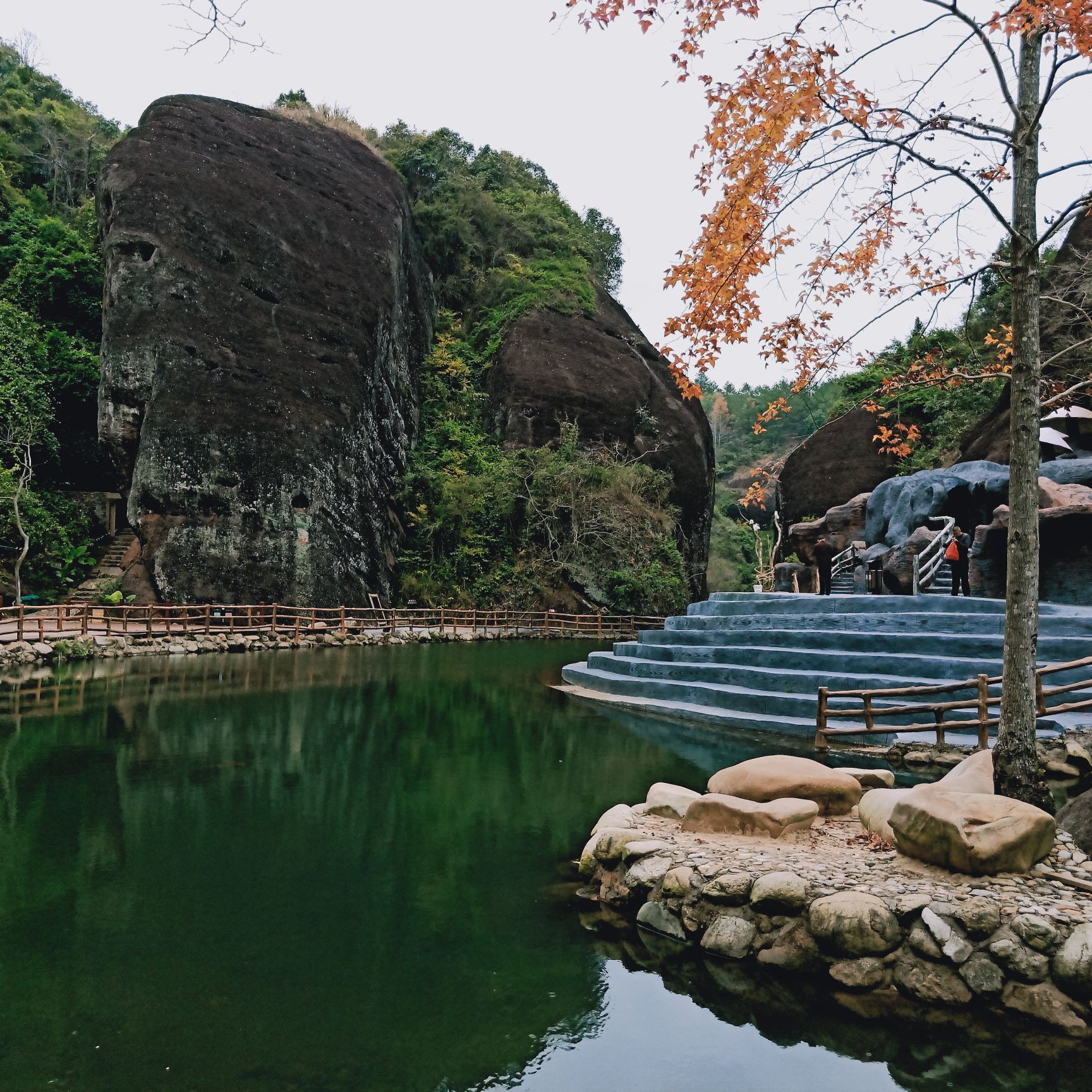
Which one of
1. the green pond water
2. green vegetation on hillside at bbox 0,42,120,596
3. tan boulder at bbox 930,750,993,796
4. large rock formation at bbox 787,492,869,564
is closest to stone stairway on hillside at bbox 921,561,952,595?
large rock formation at bbox 787,492,869,564

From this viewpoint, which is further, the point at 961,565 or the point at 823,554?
the point at 823,554

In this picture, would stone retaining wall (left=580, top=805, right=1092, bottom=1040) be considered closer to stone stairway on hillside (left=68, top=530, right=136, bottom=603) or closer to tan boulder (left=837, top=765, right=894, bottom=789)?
tan boulder (left=837, top=765, right=894, bottom=789)

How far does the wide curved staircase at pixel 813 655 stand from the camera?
988 centimetres

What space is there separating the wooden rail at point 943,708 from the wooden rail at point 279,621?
14283 mm

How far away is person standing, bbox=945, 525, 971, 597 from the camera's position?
1225 cm

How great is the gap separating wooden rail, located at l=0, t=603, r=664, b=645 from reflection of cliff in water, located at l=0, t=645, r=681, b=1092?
8274 mm

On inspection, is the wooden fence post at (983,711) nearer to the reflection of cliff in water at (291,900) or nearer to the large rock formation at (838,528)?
the reflection of cliff in water at (291,900)

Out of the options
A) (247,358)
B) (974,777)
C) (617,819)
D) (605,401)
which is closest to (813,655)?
(974,777)

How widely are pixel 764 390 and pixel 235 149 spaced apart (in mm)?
63497

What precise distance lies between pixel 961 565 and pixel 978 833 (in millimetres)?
8879

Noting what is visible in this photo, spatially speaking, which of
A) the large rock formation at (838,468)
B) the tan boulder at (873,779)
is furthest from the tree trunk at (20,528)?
the large rock formation at (838,468)

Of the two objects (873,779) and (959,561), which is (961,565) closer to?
(959,561)

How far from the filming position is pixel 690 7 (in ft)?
15.9

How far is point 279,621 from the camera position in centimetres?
2138
